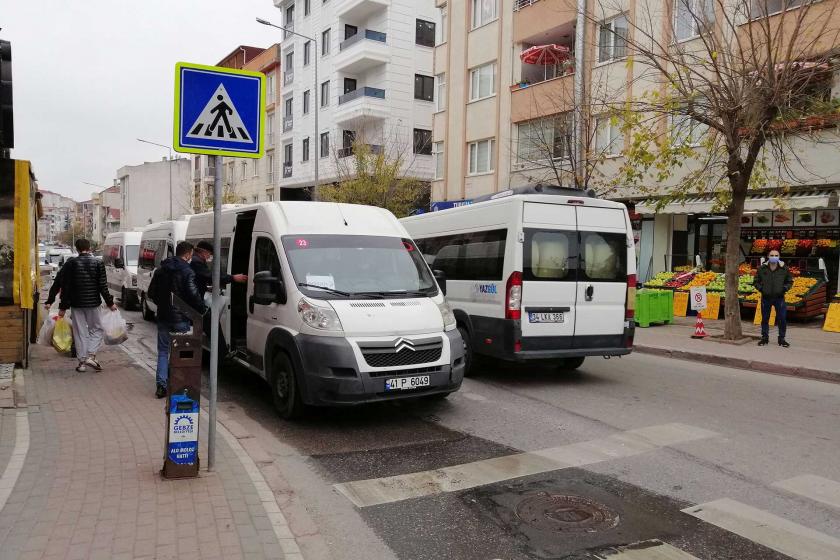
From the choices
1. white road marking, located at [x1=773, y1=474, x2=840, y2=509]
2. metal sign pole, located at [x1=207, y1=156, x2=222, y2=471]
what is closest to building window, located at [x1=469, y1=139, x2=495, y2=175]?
white road marking, located at [x1=773, y1=474, x2=840, y2=509]

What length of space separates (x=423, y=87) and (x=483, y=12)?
10127 mm

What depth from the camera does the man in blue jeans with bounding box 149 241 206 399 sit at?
7477 millimetres

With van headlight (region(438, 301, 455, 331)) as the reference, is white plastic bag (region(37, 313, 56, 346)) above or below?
below

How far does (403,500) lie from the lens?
4.68 m

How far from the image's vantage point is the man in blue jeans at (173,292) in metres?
7.48

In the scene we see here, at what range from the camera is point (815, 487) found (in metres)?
5.02

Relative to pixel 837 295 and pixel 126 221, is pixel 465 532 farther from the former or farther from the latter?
pixel 126 221

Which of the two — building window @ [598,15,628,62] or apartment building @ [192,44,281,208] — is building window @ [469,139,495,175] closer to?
building window @ [598,15,628,62]

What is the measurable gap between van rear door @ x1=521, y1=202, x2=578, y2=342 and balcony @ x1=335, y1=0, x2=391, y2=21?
3011cm

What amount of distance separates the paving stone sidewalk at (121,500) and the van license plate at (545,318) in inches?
169

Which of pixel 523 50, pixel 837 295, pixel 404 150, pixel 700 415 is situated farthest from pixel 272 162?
pixel 700 415

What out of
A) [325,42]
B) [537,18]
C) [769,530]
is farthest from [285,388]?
[325,42]

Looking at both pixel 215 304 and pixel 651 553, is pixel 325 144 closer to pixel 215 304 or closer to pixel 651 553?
pixel 215 304

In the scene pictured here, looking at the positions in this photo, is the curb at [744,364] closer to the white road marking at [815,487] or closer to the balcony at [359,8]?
the white road marking at [815,487]
